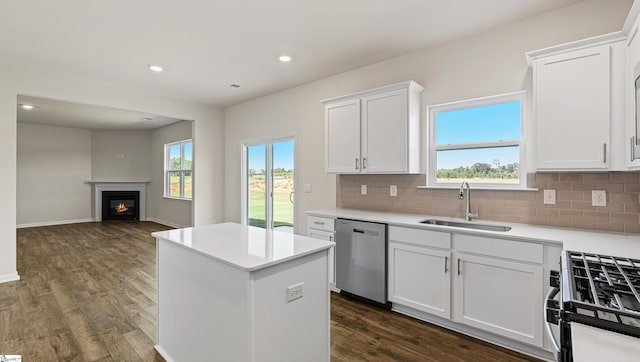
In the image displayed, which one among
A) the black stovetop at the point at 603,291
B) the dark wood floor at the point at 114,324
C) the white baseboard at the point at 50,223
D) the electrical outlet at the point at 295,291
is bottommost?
the dark wood floor at the point at 114,324

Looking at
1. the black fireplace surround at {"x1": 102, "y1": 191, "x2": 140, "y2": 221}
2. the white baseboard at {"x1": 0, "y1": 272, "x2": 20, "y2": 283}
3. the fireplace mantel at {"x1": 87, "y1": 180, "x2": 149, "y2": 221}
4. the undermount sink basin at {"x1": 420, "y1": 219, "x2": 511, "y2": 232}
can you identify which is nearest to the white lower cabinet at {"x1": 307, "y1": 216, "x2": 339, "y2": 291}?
the undermount sink basin at {"x1": 420, "y1": 219, "x2": 511, "y2": 232}

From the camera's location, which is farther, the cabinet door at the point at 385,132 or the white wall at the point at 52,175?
the white wall at the point at 52,175

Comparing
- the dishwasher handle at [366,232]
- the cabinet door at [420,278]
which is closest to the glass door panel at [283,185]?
the dishwasher handle at [366,232]

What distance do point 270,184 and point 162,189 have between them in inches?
174

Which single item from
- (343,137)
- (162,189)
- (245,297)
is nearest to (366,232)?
(343,137)

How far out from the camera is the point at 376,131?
3352 mm

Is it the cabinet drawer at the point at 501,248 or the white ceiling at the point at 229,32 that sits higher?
the white ceiling at the point at 229,32

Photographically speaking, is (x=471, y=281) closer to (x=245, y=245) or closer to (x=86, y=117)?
(x=245, y=245)

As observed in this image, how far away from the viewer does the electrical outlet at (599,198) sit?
2.36 metres

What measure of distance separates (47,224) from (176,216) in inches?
139

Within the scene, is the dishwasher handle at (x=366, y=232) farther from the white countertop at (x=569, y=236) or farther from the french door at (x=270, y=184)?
the french door at (x=270, y=184)

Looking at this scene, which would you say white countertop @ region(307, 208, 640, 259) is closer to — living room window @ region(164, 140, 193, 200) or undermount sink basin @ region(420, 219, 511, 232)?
undermount sink basin @ region(420, 219, 511, 232)

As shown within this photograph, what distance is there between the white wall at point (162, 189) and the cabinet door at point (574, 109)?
659 centimetres

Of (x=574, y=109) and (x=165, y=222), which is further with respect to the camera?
(x=165, y=222)
